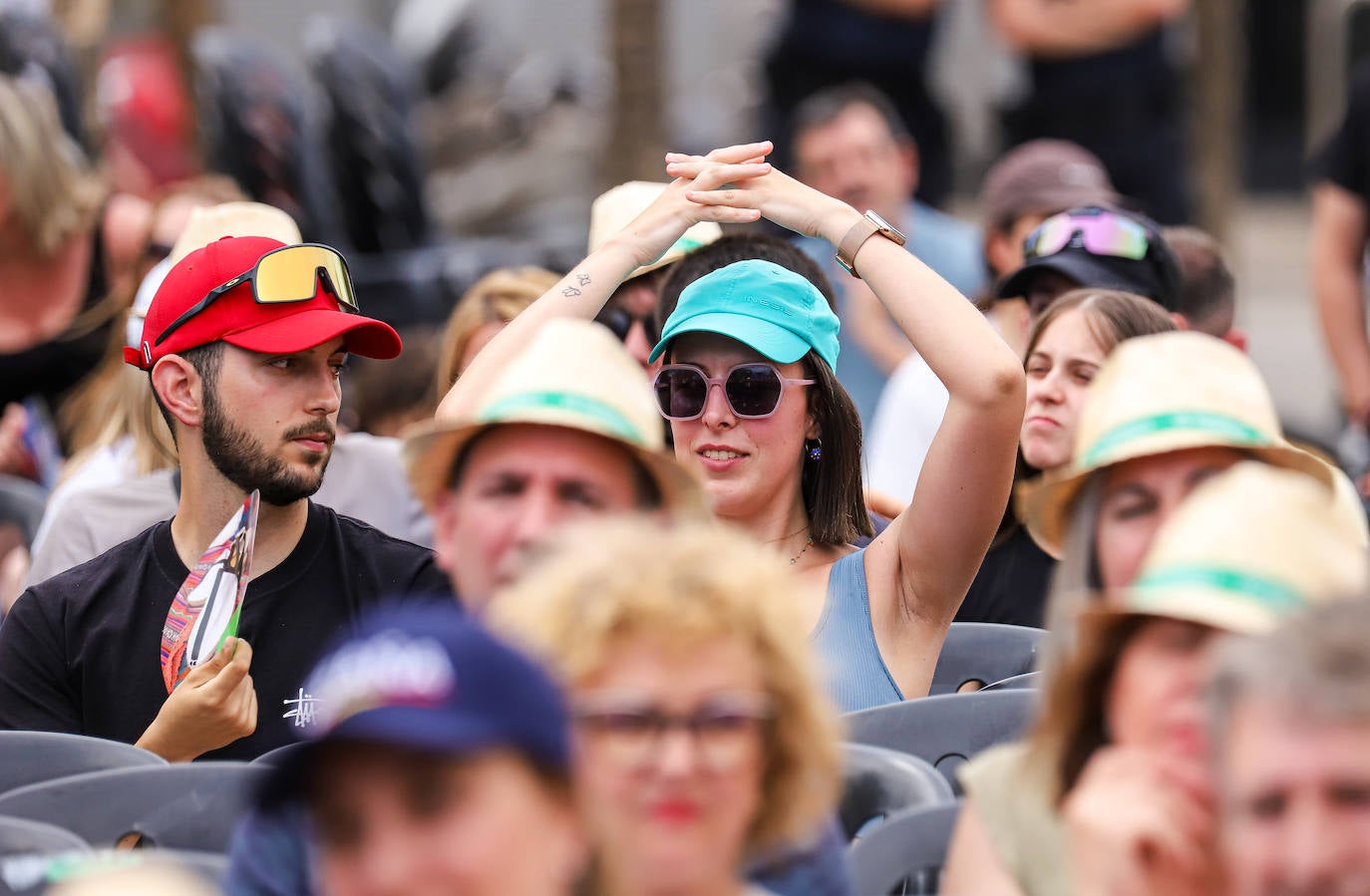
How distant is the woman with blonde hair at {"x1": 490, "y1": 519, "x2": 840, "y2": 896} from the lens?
210cm

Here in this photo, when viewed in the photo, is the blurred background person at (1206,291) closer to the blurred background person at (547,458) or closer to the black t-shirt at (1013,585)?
the black t-shirt at (1013,585)

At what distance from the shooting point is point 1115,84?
825cm

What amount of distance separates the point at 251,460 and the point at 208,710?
1.95ft

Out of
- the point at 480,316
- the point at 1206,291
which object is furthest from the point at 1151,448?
the point at 480,316

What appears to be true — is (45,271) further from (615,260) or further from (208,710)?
(208,710)

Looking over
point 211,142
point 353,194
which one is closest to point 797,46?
point 353,194

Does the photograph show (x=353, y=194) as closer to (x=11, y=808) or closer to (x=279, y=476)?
(x=279, y=476)

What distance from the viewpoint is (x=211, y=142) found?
944 cm

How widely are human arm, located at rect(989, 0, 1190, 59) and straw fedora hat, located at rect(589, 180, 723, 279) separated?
12.6ft

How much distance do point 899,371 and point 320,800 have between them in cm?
381

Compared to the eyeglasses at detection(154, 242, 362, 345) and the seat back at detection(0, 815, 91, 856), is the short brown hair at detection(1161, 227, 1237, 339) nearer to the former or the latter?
the eyeglasses at detection(154, 242, 362, 345)

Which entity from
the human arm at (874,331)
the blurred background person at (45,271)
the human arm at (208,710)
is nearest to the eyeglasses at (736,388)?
the human arm at (208,710)

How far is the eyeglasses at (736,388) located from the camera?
3.67 metres

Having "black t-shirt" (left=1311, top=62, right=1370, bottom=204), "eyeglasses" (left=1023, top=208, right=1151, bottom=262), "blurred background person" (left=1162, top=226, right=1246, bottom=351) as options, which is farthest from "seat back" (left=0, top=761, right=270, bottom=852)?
"black t-shirt" (left=1311, top=62, right=1370, bottom=204)
